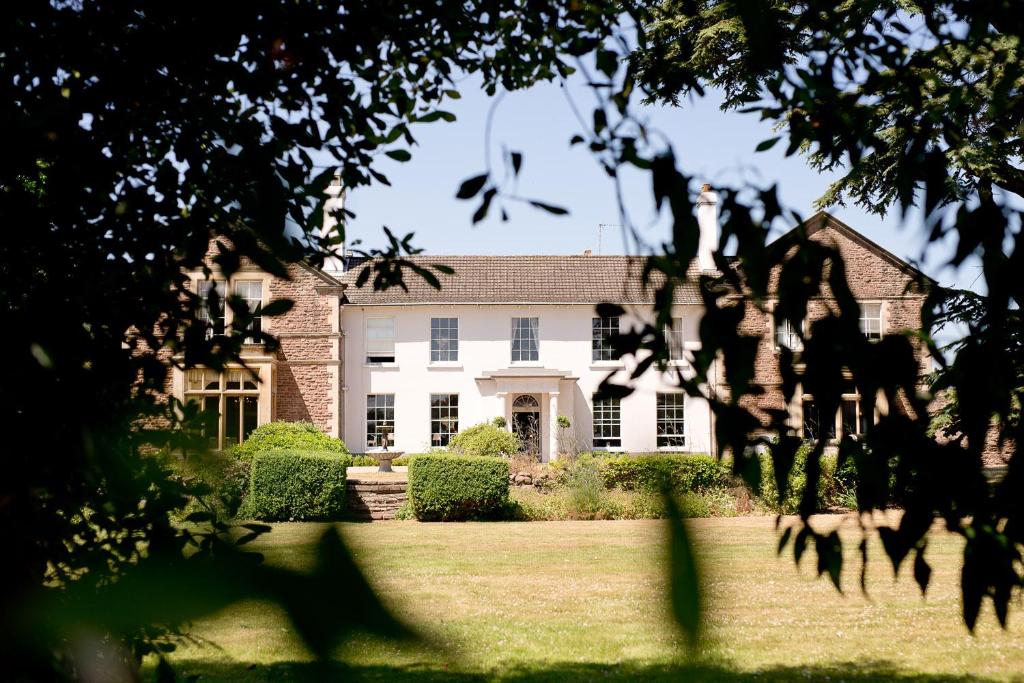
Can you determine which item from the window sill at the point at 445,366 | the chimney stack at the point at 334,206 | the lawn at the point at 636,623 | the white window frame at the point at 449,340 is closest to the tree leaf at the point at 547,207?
the chimney stack at the point at 334,206

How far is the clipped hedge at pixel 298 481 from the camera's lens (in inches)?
583

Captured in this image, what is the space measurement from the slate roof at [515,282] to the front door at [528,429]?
11.0ft

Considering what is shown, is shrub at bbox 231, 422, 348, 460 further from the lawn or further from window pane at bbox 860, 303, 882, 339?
window pane at bbox 860, 303, 882, 339

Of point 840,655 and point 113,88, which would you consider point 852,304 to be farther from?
point 840,655

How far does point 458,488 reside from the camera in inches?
616

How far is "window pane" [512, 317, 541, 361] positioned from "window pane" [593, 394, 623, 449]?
8.26 feet

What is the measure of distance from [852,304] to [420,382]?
25.4m

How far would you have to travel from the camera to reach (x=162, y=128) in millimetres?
3012

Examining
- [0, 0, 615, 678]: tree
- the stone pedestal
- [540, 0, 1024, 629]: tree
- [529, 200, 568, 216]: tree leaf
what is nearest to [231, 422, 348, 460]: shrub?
the stone pedestal

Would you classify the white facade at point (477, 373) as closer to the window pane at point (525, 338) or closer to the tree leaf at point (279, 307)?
the window pane at point (525, 338)

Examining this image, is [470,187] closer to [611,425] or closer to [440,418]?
[440,418]

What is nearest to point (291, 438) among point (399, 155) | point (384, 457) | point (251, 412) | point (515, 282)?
point (251, 412)

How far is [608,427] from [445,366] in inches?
201

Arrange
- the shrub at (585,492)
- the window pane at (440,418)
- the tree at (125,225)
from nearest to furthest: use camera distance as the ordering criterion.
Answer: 1. the tree at (125,225)
2. the shrub at (585,492)
3. the window pane at (440,418)
